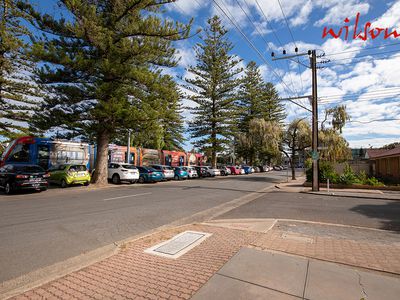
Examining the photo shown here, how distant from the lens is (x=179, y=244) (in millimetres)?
5137

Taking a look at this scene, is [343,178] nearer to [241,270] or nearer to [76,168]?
[241,270]

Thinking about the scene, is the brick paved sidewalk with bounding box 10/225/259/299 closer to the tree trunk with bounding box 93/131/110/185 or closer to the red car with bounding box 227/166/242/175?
the tree trunk with bounding box 93/131/110/185

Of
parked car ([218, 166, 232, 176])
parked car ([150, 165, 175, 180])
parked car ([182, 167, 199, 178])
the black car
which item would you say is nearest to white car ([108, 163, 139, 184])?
parked car ([150, 165, 175, 180])

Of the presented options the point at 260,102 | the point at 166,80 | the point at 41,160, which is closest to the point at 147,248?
the point at 166,80

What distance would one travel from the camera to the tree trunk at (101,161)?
18703mm

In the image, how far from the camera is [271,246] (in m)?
4.96

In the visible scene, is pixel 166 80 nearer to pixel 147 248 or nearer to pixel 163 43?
pixel 163 43

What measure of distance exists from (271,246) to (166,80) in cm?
1596

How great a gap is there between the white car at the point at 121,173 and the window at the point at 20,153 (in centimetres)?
596

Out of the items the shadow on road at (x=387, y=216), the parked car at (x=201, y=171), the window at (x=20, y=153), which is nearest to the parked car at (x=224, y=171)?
the parked car at (x=201, y=171)

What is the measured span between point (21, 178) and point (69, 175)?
360 cm

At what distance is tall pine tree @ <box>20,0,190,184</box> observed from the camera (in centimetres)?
1620

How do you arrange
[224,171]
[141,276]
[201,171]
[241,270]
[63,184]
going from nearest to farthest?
A: [141,276] → [241,270] → [63,184] → [201,171] → [224,171]

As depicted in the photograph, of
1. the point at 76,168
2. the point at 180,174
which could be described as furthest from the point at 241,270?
the point at 180,174
